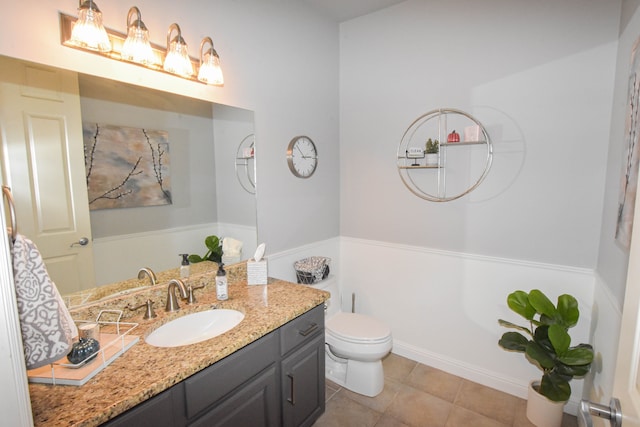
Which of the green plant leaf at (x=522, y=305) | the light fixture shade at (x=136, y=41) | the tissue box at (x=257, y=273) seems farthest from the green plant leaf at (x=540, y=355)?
the light fixture shade at (x=136, y=41)

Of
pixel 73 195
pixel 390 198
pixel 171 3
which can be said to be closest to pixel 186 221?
pixel 73 195

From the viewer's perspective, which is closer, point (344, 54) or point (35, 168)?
point (35, 168)

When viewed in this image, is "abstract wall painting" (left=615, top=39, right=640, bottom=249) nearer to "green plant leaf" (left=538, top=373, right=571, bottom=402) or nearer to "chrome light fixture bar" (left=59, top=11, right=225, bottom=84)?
"green plant leaf" (left=538, top=373, right=571, bottom=402)

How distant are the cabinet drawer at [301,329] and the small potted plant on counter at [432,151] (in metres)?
1.34

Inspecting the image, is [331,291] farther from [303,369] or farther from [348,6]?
[348,6]

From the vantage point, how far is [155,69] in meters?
1.53

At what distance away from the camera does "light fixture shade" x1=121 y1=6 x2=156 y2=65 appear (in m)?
1.34

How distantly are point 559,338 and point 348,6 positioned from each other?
2.67 m

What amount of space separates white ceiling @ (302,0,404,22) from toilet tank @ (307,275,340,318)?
216 centimetres

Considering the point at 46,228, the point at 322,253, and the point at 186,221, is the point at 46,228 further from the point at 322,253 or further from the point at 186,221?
the point at 322,253

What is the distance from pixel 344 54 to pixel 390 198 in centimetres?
134

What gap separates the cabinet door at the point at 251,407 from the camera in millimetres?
1236

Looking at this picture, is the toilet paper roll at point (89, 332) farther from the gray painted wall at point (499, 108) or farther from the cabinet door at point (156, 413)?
the gray painted wall at point (499, 108)

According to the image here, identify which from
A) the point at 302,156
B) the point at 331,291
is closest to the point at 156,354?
the point at 331,291
